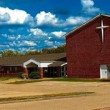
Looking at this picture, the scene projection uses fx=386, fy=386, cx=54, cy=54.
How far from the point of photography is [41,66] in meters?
69.9

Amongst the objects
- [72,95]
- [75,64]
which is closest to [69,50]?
[75,64]

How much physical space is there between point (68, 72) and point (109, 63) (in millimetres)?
8766

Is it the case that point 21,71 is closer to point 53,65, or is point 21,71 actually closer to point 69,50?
point 53,65

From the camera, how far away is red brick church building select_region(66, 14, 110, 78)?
2391 inches

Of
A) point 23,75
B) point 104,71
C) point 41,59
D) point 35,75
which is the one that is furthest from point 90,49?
point 23,75

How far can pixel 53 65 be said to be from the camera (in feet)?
228

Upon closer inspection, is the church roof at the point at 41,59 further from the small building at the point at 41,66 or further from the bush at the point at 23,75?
the bush at the point at 23,75

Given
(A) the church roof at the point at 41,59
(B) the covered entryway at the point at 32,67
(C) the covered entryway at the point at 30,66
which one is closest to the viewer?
(C) the covered entryway at the point at 30,66

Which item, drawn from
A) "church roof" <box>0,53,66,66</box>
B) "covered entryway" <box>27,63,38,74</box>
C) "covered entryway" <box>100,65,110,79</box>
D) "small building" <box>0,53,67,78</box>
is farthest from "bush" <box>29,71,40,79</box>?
"covered entryway" <box>100,65,110,79</box>

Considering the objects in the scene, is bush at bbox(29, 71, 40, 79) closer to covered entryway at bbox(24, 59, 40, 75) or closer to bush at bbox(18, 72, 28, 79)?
bush at bbox(18, 72, 28, 79)

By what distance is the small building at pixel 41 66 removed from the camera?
69938 mm

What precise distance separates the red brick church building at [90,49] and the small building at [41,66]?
13.4ft

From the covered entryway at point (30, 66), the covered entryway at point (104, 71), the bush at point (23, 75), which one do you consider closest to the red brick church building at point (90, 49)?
the covered entryway at point (104, 71)

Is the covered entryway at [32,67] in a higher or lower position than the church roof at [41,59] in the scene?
lower
